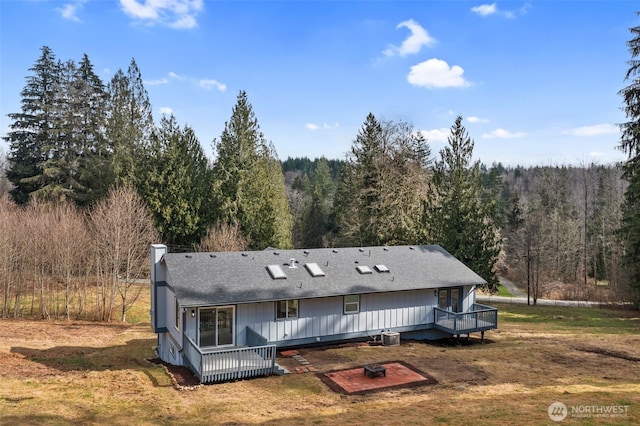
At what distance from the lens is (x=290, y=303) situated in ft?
→ 53.7

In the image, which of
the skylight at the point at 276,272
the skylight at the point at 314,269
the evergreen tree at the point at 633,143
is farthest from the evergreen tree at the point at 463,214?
the skylight at the point at 276,272

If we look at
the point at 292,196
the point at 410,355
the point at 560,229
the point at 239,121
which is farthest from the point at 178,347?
the point at 292,196

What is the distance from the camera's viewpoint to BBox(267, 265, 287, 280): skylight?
16742 millimetres

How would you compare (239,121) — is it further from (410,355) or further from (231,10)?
(410,355)

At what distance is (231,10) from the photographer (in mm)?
20906

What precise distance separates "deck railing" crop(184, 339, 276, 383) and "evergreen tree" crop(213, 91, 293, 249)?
23.6m

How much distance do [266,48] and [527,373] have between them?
73.0ft

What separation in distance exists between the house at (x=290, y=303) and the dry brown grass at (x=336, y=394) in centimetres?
87

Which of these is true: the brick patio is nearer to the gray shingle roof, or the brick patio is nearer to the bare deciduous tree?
the gray shingle roof

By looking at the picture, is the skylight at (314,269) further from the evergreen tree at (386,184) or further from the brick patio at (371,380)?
the evergreen tree at (386,184)

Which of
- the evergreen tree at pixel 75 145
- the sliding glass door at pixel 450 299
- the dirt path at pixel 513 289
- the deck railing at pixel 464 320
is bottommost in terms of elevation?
the dirt path at pixel 513 289

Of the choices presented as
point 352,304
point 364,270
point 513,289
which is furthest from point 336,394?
point 513,289

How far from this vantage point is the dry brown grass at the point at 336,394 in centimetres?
1005

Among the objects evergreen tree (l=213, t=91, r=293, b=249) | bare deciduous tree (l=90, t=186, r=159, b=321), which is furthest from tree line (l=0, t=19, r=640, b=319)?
bare deciduous tree (l=90, t=186, r=159, b=321)
